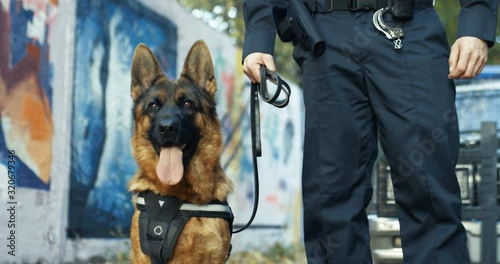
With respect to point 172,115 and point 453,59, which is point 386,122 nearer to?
point 453,59

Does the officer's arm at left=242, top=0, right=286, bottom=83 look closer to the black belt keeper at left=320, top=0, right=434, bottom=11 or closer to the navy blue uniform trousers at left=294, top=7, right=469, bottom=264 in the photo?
the navy blue uniform trousers at left=294, top=7, right=469, bottom=264

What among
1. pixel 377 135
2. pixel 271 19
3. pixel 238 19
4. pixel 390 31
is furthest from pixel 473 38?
pixel 238 19

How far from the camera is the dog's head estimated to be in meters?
3.62

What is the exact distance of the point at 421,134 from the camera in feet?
9.03

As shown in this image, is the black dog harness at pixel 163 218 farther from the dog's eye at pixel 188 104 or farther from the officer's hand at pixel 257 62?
the officer's hand at pixel 257 62

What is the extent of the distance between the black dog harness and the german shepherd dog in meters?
0.04

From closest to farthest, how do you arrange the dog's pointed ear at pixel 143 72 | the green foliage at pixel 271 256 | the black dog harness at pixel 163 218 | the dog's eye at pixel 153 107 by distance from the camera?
the black dog harness at pixel 163 218, the dog's eye at pixel 153 107, the dog's pointed ear at pixel 143 72, the green foliage at pixel 271 256

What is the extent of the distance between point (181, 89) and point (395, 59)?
4.65 feet

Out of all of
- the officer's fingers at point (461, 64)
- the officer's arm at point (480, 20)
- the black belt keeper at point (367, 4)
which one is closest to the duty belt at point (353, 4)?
the black belt keeper at point (367, 4)

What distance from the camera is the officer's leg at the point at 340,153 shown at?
2.88 meters

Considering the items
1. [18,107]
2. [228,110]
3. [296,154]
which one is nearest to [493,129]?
[18,107]

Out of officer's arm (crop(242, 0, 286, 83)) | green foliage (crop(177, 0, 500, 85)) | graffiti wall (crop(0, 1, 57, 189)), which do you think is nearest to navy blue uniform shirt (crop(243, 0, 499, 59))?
officer's arm (crop(242, 0, 286, 83))

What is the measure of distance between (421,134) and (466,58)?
337 millimetres

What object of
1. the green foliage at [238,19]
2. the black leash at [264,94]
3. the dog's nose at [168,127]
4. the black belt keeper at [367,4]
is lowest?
the dog's nose at [168,127]
